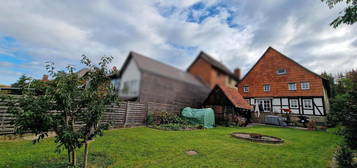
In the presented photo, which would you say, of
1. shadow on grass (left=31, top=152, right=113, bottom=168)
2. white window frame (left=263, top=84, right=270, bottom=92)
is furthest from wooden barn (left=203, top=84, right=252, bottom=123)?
shadow on grass (left=31, top=152, right=113, bottom=168)

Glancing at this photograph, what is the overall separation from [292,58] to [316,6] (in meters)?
12.3

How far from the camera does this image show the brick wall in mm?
16031

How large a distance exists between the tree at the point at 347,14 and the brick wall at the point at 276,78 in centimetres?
1252

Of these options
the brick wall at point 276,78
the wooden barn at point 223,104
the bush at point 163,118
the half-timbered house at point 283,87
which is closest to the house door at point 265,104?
the half-timbered house at point 283,87

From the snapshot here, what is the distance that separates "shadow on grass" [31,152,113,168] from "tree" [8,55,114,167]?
30.7 inches

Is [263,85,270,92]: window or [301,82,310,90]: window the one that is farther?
[263,85,270,92]: window

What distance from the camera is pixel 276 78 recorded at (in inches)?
726

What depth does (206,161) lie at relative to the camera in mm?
4176

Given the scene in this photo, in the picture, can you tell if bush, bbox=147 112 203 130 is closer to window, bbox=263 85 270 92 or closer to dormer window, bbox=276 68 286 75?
window, bbox=263 85 270 92

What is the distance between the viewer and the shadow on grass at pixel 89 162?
331 centimetres

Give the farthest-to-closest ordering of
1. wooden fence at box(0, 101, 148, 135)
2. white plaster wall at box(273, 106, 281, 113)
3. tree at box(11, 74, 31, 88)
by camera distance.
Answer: white plaster wall at box(273, 106, 281, 113) → wooden fence at box(0, 101, 148, 135) → tree at box(11, 74, 31, 88)

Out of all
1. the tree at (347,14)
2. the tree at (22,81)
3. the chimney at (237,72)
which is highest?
the chimney at (237,72)

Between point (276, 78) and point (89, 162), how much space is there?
69.3 ft

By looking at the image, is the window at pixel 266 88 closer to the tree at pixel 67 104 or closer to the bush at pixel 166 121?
the bush at pixel 166 121
